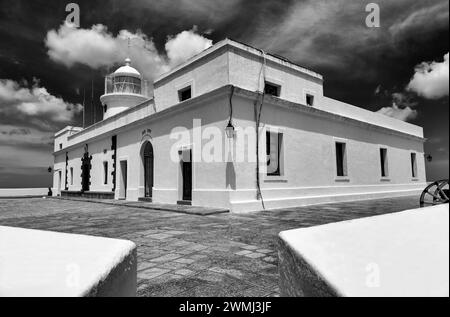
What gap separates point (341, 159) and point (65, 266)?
14.1 meters

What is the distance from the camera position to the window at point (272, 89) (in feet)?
36.8

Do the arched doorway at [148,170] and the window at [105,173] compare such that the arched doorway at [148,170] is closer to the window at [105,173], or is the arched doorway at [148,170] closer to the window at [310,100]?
the window at [105,173]

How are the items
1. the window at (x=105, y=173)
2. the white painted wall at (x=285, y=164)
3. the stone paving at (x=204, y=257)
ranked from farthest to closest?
the window at (x=105, y=173) → the white painted wall at (x=285, y=164) → the stone paving at (x=204, y=257)

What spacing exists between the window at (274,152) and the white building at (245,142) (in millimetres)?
38

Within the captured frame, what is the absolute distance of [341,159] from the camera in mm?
14133

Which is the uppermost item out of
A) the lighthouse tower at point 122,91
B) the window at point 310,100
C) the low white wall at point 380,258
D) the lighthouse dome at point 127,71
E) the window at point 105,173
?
the lighthouse dome at point 127,71

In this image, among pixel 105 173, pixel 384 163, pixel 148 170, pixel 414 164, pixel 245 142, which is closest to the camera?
pixel 245 142

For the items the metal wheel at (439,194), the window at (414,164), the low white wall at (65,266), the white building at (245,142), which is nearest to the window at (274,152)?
the white building at (245,142)

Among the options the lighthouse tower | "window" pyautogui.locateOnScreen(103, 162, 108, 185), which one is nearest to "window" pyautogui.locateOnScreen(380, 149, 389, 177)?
the lighthouse tower

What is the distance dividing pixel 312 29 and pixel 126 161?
14.0 metres

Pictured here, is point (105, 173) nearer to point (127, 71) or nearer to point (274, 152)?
point (127, 71)

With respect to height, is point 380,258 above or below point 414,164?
below

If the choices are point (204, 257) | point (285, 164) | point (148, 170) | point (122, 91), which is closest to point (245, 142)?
point (285, 164)

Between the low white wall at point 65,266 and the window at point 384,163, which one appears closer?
the low white wall at point 65,266
